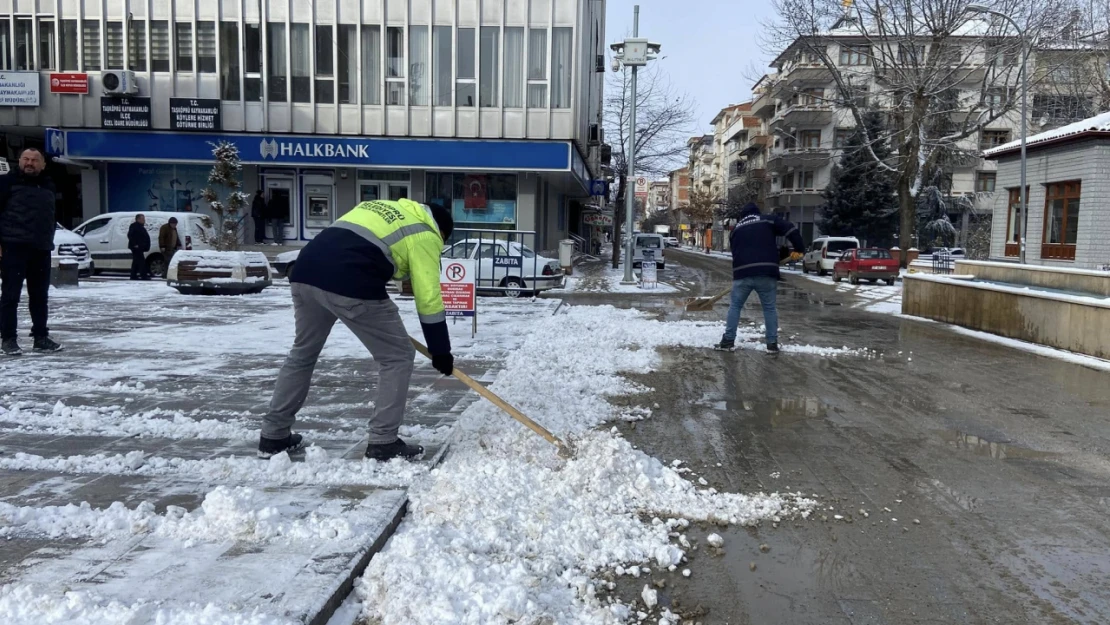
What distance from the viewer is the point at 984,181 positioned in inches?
2318

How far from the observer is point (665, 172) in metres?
42.2

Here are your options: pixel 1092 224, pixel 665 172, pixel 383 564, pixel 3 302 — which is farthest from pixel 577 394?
pixel 665 172

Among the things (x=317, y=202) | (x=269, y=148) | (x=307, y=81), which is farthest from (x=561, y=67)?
(x=269, y=148)

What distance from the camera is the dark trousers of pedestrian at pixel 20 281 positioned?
739cm

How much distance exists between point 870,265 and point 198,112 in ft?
76.2

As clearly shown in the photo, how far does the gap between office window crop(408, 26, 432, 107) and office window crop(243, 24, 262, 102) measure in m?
4.87

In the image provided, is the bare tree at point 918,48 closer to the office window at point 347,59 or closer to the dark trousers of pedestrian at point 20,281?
the office window at point 347,59

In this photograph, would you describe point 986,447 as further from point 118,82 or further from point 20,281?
point 118,82

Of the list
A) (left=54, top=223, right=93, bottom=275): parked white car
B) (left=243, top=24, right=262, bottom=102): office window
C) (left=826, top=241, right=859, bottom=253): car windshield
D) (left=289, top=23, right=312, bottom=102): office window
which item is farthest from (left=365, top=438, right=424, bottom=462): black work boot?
(left=826, top=241, right=859, bottom=253): car windshield

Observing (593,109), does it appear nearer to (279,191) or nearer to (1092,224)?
(279,191)

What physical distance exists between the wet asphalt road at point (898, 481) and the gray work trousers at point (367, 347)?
1775 millimetres

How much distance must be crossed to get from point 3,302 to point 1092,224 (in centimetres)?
2496

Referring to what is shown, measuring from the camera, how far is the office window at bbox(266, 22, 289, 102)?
1027 inches

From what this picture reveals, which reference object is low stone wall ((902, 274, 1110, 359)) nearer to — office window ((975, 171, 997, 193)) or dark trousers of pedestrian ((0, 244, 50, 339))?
dark trousers of pedestrian ((0, 244, 50, 339))
